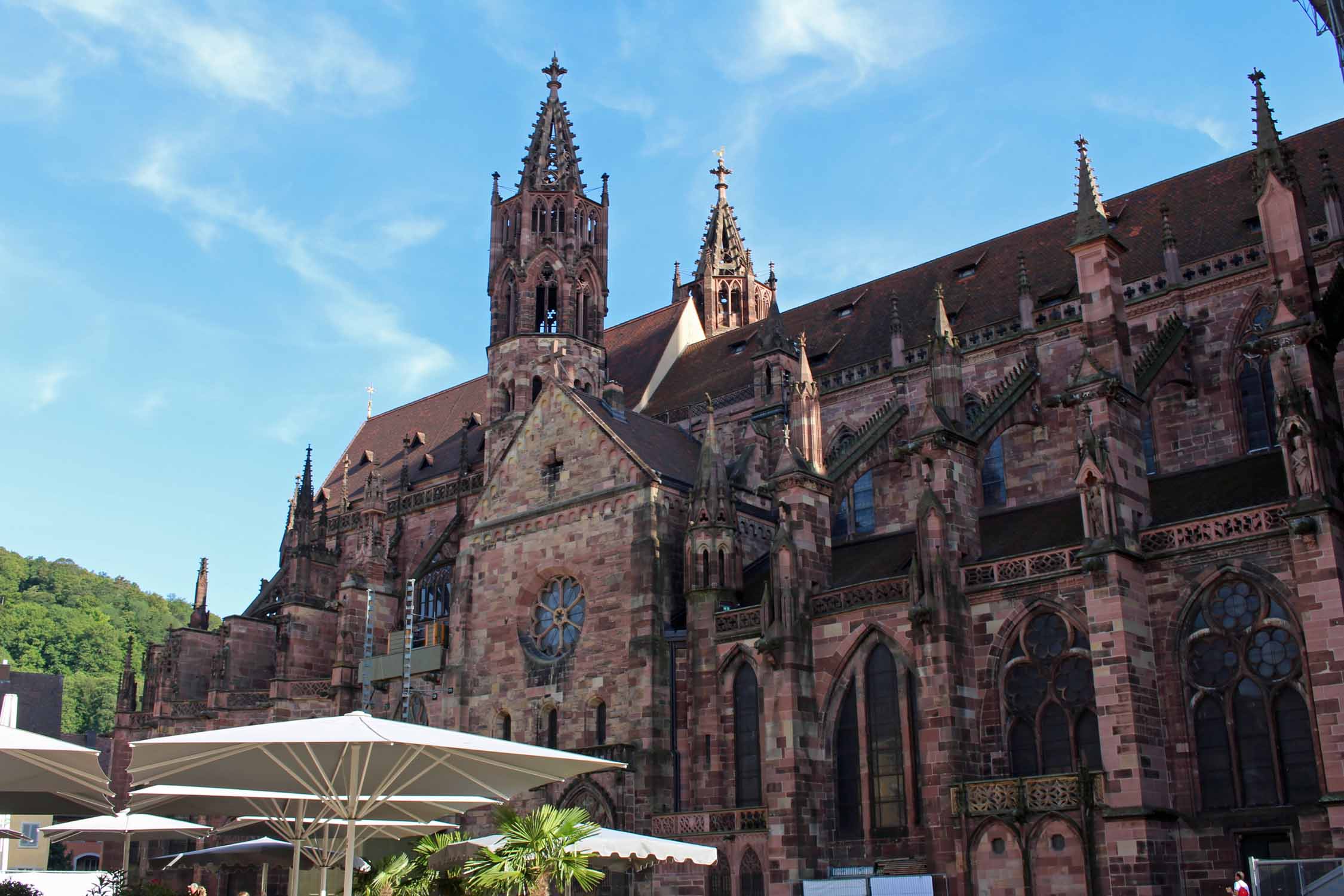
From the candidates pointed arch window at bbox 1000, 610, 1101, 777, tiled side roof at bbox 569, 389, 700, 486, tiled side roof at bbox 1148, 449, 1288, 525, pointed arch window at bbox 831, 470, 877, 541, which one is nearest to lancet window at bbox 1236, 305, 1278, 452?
tiled side roof at bbox 1148, 449, 1288, 525

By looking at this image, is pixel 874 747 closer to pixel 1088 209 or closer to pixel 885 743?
pixel 885 743

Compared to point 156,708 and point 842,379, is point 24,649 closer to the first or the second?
point 156,708

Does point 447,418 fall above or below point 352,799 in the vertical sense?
above

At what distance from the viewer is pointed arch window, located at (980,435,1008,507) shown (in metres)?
31.8

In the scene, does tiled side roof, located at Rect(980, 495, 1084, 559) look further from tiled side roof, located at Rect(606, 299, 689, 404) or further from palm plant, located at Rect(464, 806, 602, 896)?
tiled side roof, located at Rect(606, 299, 689, 404)

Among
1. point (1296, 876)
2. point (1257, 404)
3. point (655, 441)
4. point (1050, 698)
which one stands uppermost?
point (655, 441)

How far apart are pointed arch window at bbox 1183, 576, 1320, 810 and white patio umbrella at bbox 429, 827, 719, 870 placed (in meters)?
8.87

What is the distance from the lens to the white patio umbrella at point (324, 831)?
54.5 ft

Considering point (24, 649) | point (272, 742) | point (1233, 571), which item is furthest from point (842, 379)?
point (24, 649)

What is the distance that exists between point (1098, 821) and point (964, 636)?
449 centimetres

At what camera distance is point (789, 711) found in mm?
26703

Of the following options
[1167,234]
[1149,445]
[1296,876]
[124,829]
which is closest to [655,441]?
[1149,445]

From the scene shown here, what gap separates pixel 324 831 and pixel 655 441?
1937 centimetres

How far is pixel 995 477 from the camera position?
32156 millimetres
